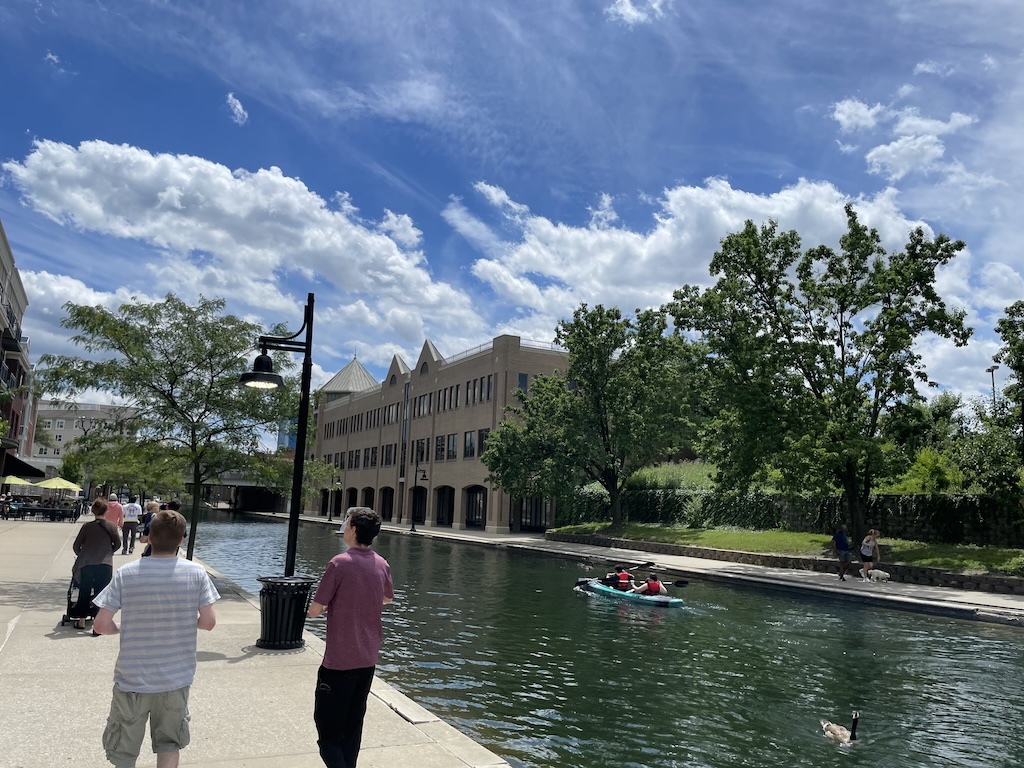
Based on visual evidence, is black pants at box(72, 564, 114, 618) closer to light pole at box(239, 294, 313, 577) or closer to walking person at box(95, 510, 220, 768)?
light pole at box(239, 294, 313, 577)

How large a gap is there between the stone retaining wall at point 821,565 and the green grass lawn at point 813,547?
1.43ft

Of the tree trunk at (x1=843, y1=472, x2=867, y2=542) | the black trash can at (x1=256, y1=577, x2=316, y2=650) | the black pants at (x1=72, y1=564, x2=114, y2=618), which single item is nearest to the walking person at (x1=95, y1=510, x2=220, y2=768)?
the black trash can at (x1=256, y1=577, x2=316, y2=650)

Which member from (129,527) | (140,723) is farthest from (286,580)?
(129,527)

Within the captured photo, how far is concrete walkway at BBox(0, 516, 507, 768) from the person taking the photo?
18.8 feet

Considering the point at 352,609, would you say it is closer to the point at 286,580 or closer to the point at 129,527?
the point at 286,580

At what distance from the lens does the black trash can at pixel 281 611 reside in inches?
386

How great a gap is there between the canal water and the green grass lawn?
A: 612 centimetres

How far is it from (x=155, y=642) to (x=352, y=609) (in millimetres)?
→ 1140

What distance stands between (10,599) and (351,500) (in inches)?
2897

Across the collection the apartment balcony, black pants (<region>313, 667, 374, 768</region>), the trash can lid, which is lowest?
black pants (<region>313, 667, 374, 768</region>)

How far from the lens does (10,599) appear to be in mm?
13117

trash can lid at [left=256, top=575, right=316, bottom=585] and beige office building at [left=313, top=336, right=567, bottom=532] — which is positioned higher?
beige office building at [left=313, top=336, right=567, bottom=532]

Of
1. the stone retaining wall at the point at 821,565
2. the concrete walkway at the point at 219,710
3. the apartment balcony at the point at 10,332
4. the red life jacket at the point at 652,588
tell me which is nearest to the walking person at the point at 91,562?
the concrete walkway at the point at 219,710

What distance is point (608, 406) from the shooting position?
40688 mm
